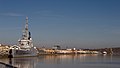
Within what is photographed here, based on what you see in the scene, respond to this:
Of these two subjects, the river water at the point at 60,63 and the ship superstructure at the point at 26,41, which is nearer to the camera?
the river water at the point at 60,63

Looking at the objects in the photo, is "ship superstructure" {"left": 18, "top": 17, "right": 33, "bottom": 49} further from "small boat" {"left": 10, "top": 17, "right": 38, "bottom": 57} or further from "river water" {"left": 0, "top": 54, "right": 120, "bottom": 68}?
"river water" {"left": 0, "top": 54, "right": 120, "bottom": 68}

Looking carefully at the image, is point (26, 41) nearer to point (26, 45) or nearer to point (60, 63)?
point (26, 45)

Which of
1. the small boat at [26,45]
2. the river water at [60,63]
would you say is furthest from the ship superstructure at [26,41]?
the river water at [60,63]

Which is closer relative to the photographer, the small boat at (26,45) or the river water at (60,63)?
the river water at (60,63)

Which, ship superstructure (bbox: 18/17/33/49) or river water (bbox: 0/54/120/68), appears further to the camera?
ship superstructure (bbox: 18/17/33/49)

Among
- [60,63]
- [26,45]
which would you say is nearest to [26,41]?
[26,45]

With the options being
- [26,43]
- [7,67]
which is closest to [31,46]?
[26,43]

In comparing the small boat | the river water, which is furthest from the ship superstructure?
the river water

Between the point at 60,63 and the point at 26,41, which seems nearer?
the point at 60,63

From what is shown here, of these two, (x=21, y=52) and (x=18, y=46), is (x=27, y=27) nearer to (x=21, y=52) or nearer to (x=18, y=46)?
(x=18, y=46)

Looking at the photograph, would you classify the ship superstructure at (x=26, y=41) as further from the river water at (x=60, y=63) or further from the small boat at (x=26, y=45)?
the river water at (x=60, y=63)

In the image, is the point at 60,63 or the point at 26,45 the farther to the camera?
the point at 26,45

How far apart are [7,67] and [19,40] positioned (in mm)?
76311

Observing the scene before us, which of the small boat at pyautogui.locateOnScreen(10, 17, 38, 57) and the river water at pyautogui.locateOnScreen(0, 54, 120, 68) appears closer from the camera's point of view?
the river water at pyautogui.locateOnScreen(0, 54, 120, 68)
